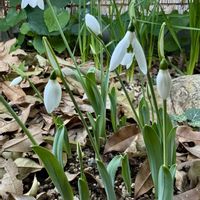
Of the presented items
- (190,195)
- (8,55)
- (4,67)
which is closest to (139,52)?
(190,195)

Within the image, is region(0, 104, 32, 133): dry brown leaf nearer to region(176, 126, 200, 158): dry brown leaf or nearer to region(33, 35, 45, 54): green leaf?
region(176, 126, 200, 158): dry brown leaf

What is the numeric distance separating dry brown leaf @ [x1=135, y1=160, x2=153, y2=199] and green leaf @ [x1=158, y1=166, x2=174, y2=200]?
0.91 feet

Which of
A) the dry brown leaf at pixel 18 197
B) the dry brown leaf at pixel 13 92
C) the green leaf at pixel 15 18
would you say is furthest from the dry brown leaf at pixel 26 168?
the green leaf at pixel 15 18

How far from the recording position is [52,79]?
93 cm

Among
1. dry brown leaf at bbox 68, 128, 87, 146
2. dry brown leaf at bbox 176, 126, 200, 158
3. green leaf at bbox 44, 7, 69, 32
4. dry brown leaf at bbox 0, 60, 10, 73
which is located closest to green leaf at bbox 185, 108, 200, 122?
dry brown leaf at bbox 176, 126, 200, 158

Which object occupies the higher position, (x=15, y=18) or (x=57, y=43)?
(x=15, y=18)

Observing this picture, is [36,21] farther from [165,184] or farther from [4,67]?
[165,184]

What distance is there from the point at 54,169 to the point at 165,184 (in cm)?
24

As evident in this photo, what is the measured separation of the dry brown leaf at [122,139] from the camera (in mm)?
→ 1482

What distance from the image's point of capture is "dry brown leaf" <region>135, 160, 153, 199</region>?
1301 mm

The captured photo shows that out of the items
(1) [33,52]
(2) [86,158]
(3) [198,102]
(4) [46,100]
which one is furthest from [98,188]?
A: (1) [33,52]

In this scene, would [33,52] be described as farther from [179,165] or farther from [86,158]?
[179,165]

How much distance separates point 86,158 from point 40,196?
0.77ft

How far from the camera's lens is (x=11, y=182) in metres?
1.33
